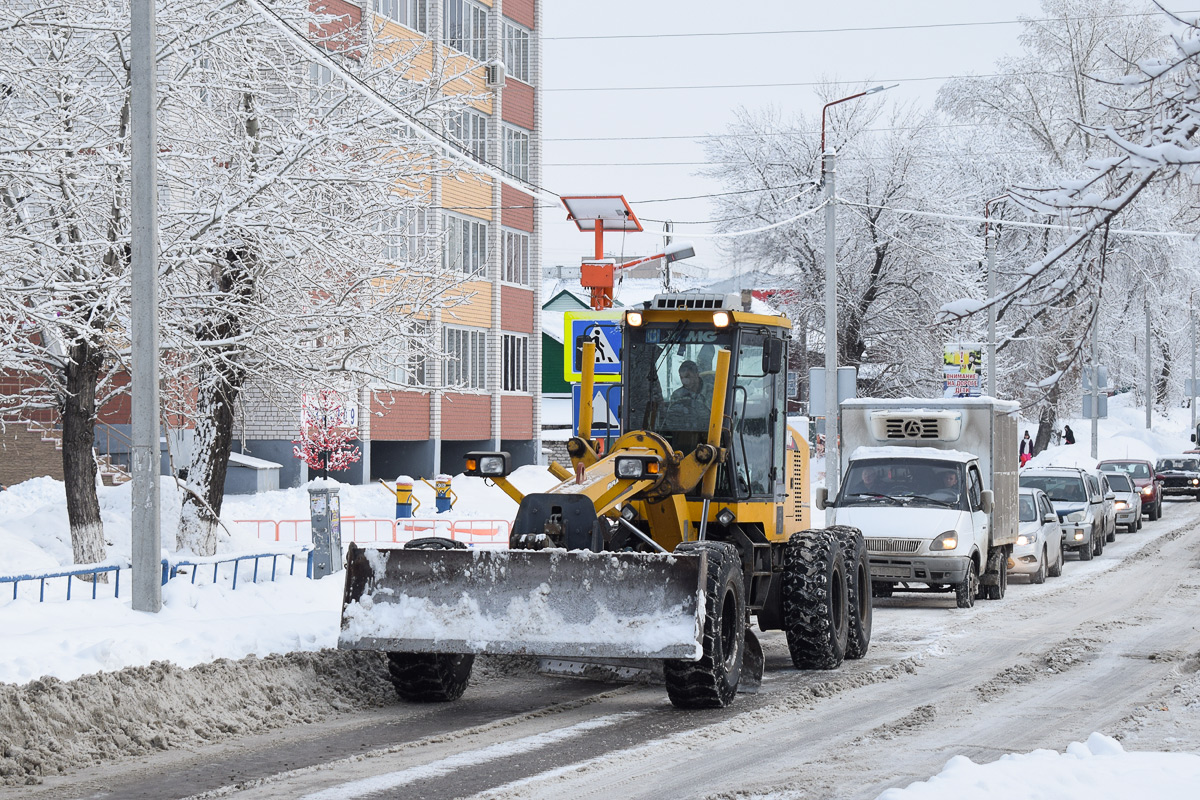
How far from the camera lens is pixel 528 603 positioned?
9938 mm

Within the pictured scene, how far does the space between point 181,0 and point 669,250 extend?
9.81 meters

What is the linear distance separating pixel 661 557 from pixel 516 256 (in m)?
37.8

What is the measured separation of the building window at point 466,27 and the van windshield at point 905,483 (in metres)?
26.2

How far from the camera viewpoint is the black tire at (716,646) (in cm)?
1000

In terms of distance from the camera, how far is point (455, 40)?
43.3 m

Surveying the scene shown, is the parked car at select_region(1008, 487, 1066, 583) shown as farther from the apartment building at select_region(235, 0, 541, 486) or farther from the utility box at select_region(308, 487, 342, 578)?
the apartment building at select_region(235, 0, 541, 486)

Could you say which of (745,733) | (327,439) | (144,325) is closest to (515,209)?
(327,439)

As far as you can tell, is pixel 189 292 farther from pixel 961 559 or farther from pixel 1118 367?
pixel 1118 367

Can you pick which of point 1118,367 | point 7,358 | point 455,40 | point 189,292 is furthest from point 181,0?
point 1118,367

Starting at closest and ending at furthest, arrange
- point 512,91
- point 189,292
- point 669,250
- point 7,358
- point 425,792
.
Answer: point 425,792 → point 7,358 → point 189,292 → point 669,250 → point 512,91

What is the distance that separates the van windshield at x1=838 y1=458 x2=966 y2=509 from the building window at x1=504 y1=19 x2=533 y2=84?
1161 inches

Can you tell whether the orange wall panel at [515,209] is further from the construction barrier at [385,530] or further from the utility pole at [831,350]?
the utility pole at [831,350]

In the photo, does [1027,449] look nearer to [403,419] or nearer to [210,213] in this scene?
[403,419]

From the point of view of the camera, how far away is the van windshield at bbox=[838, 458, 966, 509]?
63.7ft
